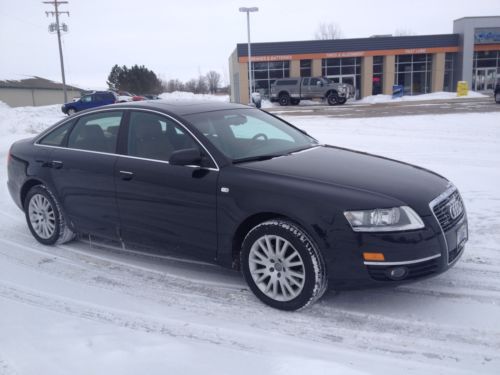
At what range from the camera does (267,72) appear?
42.6 m

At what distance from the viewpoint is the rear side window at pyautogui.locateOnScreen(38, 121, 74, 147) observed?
5379mm

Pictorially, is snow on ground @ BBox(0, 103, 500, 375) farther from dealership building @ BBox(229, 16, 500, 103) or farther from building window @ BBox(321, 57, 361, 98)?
building window @ BBox(321, 57, 361, 98)

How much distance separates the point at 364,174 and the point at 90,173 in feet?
8.92

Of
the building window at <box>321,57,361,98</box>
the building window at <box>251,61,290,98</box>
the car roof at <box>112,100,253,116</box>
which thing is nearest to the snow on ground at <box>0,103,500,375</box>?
the car roof at <box>112,100,253,116</box>

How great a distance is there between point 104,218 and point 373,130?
11136 millimetres

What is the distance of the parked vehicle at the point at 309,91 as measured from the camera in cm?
3366

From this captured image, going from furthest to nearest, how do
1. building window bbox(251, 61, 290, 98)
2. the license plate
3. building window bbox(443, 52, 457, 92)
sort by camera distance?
building window bbox(443, 52, 457, 92)
building window bbox(251, 61, 290, 98)
the license plate

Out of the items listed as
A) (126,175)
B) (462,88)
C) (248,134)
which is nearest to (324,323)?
(248,134)

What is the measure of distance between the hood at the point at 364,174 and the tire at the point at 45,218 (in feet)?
8.25

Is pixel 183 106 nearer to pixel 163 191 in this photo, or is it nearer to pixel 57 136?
pixel 163 191

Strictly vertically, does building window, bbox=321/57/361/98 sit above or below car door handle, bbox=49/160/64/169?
above

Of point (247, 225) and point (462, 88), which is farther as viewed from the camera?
point (462, 88)

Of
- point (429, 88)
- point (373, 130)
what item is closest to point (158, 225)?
point (373, 130)

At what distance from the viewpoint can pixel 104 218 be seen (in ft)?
15.9
